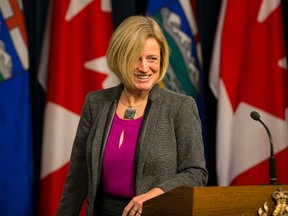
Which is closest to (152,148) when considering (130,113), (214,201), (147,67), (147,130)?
(147,130)

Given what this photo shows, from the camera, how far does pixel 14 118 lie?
3326mm

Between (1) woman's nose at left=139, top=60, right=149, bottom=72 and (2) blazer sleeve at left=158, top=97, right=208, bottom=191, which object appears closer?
(2) blazer sleeve at left=158, top=97, right=208, bottom=191

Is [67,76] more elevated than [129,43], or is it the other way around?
[129,43]

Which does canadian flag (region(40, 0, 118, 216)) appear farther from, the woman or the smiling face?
the smiling face

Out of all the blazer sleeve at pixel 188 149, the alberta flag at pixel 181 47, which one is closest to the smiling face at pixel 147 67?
the blazer sleeve at pixel 188 149

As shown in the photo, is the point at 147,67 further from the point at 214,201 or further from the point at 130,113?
the point at 214,201

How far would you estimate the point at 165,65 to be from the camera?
7.13ft

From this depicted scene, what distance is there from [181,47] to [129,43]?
1.39 metres

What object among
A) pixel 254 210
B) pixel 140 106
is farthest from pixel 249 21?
pixel 254 210

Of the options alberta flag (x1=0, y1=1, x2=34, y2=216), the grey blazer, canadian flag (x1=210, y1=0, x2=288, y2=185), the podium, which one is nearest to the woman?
the grey blazer

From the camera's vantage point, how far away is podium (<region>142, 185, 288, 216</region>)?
156 centimetres

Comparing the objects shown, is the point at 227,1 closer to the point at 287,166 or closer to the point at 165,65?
the point at 287,166

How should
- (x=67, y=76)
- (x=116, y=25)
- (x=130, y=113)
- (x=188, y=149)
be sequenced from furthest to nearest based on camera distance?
(x=116, y=25) < (x=67, y=76) < (x=130, y=113) < (x=188, y=149)

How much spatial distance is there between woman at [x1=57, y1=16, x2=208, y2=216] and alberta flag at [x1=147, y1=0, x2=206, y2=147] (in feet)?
4.03
